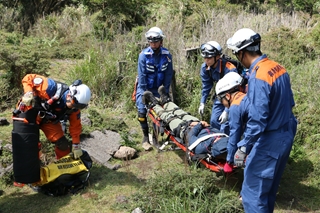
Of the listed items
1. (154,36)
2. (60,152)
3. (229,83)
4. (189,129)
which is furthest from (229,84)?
(60,152)

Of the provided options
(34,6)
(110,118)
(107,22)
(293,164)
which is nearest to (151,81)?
(110,118)

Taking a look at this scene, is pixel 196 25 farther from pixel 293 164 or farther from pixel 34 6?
pixel 34 6

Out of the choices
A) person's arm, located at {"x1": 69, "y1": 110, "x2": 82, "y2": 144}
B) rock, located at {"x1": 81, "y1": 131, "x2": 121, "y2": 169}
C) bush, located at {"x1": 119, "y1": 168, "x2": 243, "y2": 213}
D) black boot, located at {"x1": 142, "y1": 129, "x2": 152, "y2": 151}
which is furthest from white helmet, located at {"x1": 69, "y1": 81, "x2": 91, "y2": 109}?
black boot, located at {"x1": 142, "y1": 129, "x2": 152, "y2": 151}

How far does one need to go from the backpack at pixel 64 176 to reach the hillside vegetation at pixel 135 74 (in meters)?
0.14

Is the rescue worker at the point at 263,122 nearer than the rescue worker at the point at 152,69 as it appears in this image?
Yes

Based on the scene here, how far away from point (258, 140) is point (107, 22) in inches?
358

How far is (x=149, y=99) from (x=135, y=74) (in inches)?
81.7

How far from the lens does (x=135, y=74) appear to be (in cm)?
795

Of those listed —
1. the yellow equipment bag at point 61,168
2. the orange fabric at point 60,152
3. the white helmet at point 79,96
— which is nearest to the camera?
the white helmet at point 79,96

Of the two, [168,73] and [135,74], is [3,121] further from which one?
[168,73]

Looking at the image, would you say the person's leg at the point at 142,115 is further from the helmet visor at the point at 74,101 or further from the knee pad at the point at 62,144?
the helmet visor at the point at 74,101

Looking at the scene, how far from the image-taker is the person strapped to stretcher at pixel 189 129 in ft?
15.1

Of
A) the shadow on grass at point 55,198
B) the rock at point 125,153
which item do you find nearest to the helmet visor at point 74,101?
the shadow on grass at point 55,198

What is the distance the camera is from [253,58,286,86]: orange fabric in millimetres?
3160
